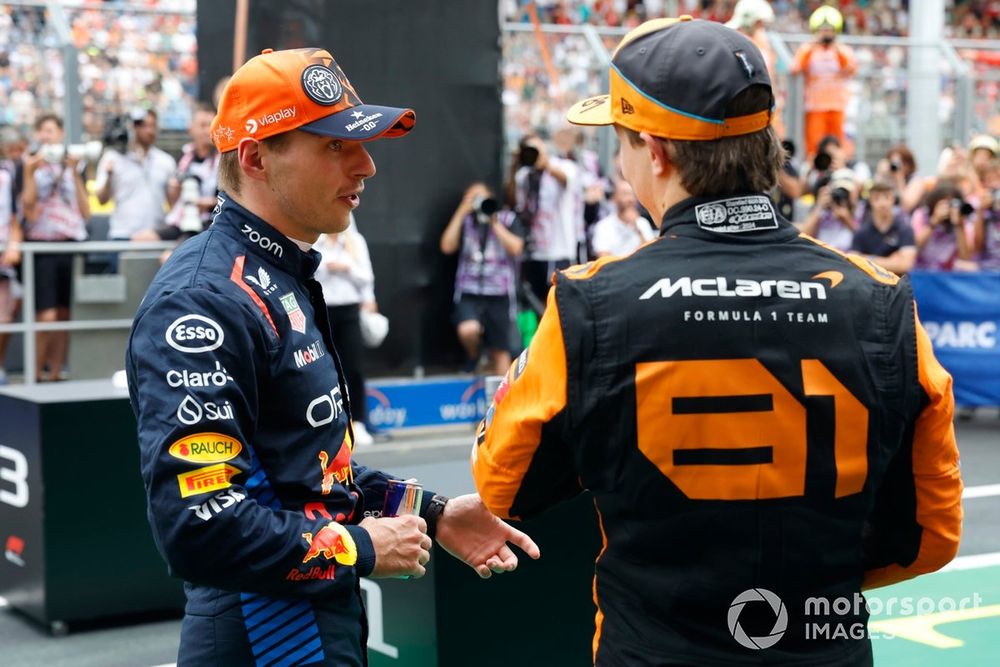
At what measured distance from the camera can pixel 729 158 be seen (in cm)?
228

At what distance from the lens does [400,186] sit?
1169 centimetres

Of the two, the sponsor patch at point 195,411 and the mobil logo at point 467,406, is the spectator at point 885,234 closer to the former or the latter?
the mobil logo at point 467,406

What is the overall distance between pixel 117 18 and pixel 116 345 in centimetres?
456

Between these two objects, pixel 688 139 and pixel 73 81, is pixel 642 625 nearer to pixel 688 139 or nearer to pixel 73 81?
pixel 688 139

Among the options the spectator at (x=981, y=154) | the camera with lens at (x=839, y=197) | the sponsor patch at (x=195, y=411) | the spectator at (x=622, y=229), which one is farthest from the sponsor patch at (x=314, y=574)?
the spectator at (x=981, y=154)

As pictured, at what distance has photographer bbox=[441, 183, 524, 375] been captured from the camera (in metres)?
11.7

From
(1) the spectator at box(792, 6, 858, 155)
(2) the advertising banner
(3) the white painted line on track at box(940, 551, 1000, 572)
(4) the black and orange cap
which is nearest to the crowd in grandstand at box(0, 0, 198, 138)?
(1) the spectator at box(792, 6, 858, 155)

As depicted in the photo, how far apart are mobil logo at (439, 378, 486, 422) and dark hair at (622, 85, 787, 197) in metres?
9.15

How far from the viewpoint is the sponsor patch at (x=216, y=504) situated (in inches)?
94.3

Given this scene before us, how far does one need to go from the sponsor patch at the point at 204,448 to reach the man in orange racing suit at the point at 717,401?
1.58 feet

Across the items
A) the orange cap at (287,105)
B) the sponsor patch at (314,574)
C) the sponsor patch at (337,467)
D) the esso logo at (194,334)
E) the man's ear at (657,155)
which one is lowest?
the sponsor patch at (314,574)

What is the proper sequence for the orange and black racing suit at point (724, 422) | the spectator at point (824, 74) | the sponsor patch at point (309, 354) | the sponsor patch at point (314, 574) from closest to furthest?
the orange and black racing suit at point (724, 422), the sponsor patch at point (314, 574), the sponsor patch at point (309, 354), the spectator at point (824, 74)

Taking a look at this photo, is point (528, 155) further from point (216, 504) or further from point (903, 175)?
point (216, 504)

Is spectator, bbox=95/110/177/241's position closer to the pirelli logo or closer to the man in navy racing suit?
the man in navy racing suit
